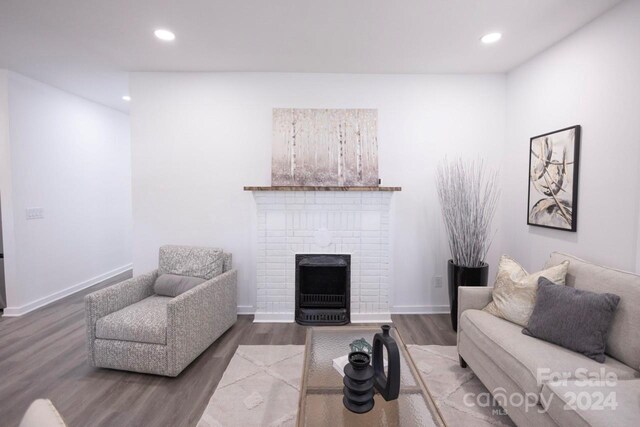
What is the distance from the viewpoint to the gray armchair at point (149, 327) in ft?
7.23

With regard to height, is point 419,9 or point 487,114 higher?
point 419,9

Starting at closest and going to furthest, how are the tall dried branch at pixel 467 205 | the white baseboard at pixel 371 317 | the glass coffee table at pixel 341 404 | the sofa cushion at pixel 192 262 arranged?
the glass coffee table at pixel 341 404 < the sofa cushion at pixel 192 262 < the tall dried branch at pixel 467 205 < the white baseboard at pixel 371 317

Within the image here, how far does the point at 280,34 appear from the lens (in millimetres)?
2566

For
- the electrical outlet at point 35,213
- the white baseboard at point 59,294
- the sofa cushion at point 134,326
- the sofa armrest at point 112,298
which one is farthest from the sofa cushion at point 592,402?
the electrical outlet at point 35,213

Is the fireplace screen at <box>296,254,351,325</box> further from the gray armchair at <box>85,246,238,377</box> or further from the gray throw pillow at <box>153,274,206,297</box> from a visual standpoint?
the gray throw pillow at <box>153,274,206,297</box>

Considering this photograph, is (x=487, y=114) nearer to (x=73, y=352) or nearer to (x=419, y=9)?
(x=419, y=9)

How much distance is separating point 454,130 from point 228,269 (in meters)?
2.92

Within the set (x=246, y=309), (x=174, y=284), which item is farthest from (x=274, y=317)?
(x=174, y=284)

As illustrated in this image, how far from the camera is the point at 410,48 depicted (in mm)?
2793

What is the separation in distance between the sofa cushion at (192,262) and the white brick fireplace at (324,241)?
495 mm

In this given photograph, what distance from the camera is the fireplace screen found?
323cm

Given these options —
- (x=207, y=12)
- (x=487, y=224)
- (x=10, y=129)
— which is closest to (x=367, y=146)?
(x=487, y=224)

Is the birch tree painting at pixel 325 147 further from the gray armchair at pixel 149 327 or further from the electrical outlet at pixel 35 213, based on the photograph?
the electrical outlet at pixel 35 213

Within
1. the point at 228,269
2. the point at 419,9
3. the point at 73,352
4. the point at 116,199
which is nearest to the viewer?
the point at 419,9
